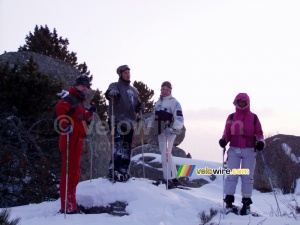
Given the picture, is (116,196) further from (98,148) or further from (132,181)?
(98,148)

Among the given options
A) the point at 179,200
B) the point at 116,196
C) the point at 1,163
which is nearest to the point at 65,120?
the point at 116,196

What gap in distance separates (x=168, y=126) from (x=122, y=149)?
105cm

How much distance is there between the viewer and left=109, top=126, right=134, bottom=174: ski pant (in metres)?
7.29

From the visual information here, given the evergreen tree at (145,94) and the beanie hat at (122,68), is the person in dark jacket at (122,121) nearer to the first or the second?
the beanie hat at (122,68)

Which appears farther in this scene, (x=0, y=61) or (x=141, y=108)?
(x=0, y=61)

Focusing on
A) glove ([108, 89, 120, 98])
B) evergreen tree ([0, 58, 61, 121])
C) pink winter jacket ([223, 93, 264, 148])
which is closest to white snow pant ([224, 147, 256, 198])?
pink winter jacket ([223, 93, 264, 148])

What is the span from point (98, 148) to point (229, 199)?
6.93 metres

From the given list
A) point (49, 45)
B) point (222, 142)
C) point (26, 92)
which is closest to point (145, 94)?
point (49, 45)

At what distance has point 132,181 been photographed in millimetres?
7352

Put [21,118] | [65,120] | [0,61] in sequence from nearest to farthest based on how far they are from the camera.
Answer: [65,120] → [21,118] → [0,61]

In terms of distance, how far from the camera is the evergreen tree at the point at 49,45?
22344mm

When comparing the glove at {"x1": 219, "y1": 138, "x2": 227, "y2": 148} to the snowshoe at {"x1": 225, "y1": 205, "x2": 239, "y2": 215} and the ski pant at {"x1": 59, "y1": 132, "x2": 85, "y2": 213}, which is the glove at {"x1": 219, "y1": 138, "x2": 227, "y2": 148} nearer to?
the snowshoe at {"x1": 225, "y1": 205, "x2": 239, "y2": 215}

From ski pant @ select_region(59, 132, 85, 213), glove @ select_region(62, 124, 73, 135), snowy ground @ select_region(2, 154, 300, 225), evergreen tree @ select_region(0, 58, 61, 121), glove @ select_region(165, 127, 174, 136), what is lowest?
snowy ground @ select_region(2, 154, 300, 225)

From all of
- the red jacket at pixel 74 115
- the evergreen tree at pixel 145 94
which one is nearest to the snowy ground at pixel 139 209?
the red jacket at pixel 74 115
